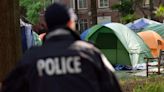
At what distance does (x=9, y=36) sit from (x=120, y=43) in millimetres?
13517

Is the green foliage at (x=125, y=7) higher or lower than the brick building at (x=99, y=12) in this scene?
higher

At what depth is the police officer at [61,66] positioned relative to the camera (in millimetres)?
3230

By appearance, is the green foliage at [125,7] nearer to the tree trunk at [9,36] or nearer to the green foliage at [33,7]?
the green foliage at [33,7]

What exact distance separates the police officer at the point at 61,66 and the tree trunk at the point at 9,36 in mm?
2554

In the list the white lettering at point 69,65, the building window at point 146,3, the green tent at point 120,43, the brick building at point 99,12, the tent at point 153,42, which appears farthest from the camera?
the brick building at point 99,12

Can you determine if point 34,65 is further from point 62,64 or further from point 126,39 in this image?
point 126,39

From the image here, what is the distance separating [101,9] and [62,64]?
5122 centimetres

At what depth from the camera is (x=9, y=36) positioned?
5969 mm

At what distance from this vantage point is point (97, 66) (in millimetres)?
3262

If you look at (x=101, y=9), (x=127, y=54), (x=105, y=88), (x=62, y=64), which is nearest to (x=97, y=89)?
(x=105, y=88)

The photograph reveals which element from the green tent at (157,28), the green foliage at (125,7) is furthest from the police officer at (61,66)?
the green foliage at (125,7)

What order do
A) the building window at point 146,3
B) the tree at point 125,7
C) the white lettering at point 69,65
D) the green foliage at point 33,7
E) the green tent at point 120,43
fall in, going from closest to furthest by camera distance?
1. the white lettering at point 69,65
2. the green tent at point 120,43
3. the tree at point 125,7
4. the building window at point 146,3
5. the green foliage at point 33,7


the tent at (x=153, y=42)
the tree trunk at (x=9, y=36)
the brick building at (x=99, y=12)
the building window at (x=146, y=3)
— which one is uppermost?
the tree trunk at (x=9, y=36)

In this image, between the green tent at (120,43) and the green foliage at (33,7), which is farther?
the green foliage at (33,7)
